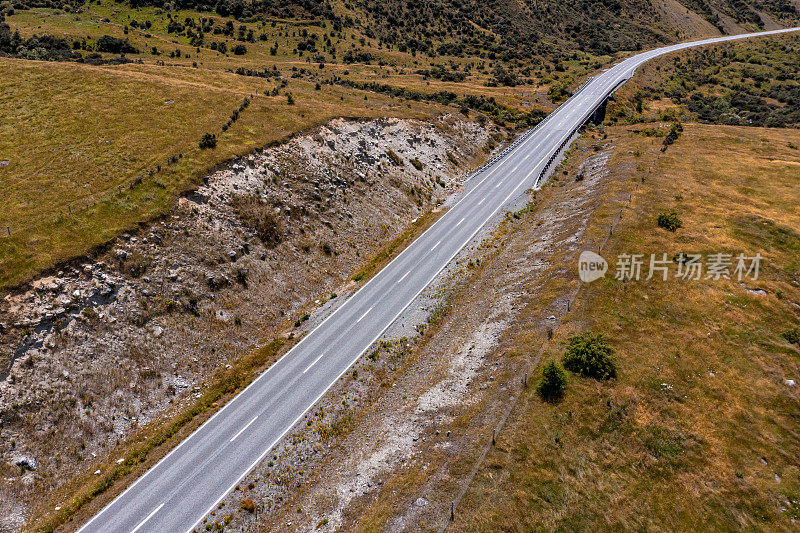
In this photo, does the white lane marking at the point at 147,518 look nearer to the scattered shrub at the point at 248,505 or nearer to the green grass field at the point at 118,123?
the scattered shrub at the point at 248,505

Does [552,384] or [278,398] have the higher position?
[552,384]

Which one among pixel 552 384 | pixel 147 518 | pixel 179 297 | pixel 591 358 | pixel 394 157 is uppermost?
pixel 394 157

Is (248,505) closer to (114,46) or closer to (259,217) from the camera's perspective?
(259,217)

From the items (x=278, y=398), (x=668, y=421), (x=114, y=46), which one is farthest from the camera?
(x=114, y=46)

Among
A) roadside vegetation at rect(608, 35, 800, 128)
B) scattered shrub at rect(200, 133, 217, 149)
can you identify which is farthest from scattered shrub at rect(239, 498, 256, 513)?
roadside vegetation at rect(608, 35, 800, 128)

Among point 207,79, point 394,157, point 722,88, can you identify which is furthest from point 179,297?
point 722,88

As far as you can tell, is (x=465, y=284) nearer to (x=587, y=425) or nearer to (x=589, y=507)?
(x=587, y=425)

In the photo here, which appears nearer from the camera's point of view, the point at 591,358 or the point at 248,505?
the point at 248,505

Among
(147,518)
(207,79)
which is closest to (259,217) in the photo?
(147,518)

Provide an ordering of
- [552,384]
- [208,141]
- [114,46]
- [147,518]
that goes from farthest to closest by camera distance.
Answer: [114,46] < [208,141] < [552,384] < [147,518]
